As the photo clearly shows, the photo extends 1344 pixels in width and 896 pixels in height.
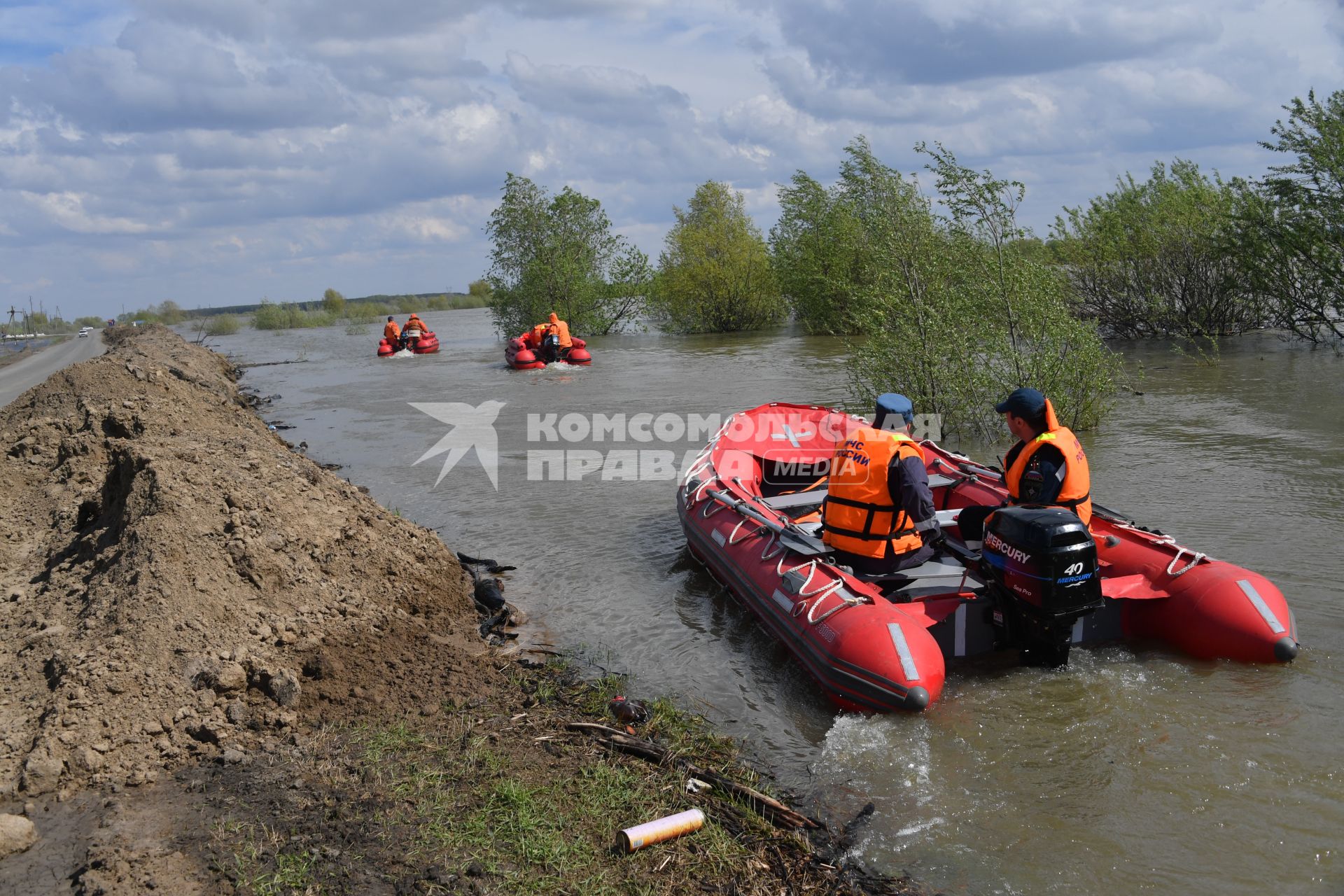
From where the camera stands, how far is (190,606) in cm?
438

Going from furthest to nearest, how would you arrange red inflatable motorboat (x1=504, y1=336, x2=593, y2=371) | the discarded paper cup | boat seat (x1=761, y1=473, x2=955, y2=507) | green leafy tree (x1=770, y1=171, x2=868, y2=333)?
green leafy tree (x1=770, y1=171, x2=868, y2=333)
red inflatable motorboat (x1=504, y1=336, x2=593, y2=371)
boat seat (x1=761, y1=473, x2=955, y2=507)
the discarded paper cup

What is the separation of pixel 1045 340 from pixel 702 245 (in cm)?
2219

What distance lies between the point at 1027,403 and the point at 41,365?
87.4 ft

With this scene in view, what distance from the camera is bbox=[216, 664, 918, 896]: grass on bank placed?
300 cm

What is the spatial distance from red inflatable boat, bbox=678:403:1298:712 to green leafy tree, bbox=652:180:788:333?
82.0 ft

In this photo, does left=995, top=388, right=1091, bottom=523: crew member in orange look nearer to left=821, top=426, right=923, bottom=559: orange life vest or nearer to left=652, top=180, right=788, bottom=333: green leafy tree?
left=821, top=426, right=923, bottom=559: orange life vest

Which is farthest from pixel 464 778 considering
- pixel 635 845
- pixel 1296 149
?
pixel 1296 149

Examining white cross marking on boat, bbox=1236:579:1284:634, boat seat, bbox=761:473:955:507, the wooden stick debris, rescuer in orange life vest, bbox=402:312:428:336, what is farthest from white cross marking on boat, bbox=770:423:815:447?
rescuer in orange life vest, bbox=402:312:428:336

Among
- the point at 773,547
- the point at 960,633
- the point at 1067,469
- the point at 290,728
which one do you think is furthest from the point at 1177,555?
the point at 290,728

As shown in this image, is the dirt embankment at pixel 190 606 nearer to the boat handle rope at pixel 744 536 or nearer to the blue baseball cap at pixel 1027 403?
the boat handle rope at pixel 744 536

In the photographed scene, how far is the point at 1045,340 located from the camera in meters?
9.89

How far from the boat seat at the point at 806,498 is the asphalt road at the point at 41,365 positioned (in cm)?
1114

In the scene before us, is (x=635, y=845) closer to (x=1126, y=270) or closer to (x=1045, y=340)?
(x=1045, y=340)

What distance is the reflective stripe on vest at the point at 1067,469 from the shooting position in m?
5.01
